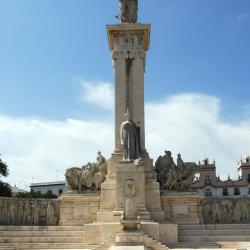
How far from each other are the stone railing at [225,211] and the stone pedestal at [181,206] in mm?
1883

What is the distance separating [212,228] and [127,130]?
6723mm

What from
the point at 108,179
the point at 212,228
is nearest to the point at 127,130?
the point at 108,179

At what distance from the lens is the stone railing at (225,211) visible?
28.8m

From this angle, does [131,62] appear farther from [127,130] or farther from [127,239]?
[127,239]

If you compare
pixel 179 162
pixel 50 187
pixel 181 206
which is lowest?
pixel 181 206

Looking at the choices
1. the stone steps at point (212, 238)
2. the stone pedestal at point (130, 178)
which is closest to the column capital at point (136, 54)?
the stone pedestal at point (130, 178)

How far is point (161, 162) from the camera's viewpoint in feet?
93.0

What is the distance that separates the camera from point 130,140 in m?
26.0

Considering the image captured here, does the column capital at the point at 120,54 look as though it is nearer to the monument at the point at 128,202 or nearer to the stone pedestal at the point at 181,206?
the monument at the point at 128,202

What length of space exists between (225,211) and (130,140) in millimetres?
7668

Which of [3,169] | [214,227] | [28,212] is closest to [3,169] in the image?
[3,169]

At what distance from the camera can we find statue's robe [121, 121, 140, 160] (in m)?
25.9

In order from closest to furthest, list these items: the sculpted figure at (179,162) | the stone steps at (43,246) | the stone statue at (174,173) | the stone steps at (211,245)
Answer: the stone steps at (211,245) → the stone steps at (43,246) → the stone statue at (174,173) → the sculpted figure at (179,162)

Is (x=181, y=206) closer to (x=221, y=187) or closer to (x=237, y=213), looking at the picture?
(x=237, y=213)
